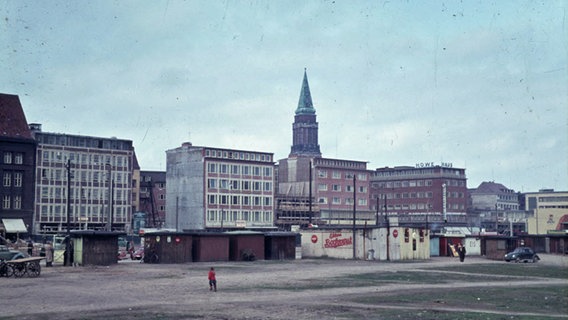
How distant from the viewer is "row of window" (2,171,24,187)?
96912 millimetres

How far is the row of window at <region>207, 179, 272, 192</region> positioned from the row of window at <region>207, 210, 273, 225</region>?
4.66m

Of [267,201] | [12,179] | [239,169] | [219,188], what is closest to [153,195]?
[219,188]

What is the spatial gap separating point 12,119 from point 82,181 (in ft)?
75.7

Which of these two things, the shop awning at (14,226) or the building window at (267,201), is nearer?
the shop awning at (14,226)

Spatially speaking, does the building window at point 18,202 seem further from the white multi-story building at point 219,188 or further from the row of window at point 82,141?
the white multi-story building at point 219,188

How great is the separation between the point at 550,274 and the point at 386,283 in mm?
17262

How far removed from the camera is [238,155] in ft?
419

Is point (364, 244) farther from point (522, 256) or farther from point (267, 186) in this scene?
point (267, 186)

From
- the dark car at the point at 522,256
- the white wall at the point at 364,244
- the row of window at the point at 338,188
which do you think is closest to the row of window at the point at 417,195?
the row of window at the point at 338,188

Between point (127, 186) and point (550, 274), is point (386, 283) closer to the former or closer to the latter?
point (550, 274)

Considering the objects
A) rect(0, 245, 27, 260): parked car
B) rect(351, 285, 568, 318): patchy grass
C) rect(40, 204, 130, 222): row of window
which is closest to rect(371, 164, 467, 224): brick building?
rect(40, 204, 130, 222): row of window

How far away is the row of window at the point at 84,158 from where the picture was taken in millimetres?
116062

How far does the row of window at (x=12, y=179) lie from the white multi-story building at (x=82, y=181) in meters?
12.8

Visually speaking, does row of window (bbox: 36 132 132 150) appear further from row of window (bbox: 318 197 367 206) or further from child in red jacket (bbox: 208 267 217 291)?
child in red jacket (bbox: 208 267 217 291)
